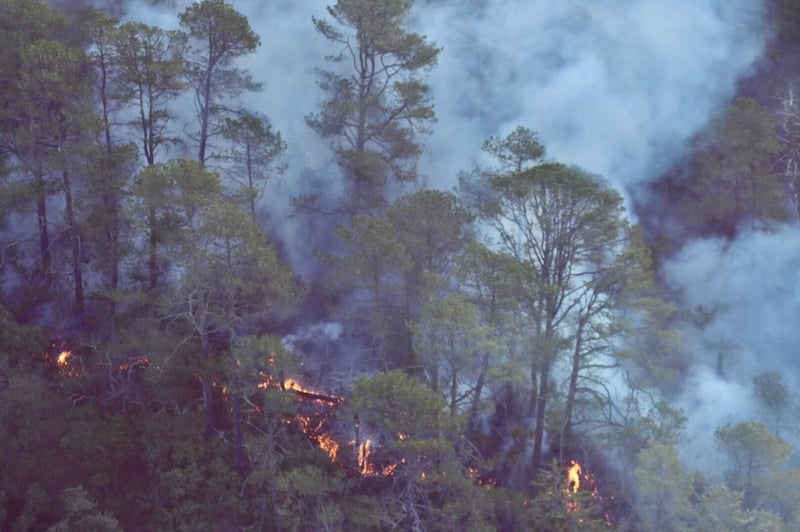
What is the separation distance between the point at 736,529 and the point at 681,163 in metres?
18.9

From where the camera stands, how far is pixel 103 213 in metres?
23.6

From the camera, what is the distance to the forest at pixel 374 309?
1962cm

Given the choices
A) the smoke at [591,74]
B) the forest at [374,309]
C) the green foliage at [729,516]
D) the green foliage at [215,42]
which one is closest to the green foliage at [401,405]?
the forest at [374,309]

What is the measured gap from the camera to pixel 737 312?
91.8 ft

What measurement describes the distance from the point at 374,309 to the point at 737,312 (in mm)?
13933

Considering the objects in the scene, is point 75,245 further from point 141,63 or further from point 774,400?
point 774,400

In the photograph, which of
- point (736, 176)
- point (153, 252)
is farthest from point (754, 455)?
point (153, 252)

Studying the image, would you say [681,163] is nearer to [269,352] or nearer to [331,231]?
[331,231]

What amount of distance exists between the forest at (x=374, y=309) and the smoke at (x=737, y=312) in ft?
0.29

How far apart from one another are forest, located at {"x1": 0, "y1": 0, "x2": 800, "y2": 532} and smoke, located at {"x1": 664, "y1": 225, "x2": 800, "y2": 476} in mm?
90

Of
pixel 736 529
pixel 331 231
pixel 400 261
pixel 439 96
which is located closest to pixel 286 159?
pixel 331 231

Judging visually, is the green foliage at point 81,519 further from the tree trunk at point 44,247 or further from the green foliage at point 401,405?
the tree trunk at point 44,247

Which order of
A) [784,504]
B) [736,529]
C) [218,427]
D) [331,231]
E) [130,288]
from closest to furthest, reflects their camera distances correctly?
[736,529] → [784,504] → [218,427] → [130,288] → [331,231]

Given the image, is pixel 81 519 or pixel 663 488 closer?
pixel 663 488
